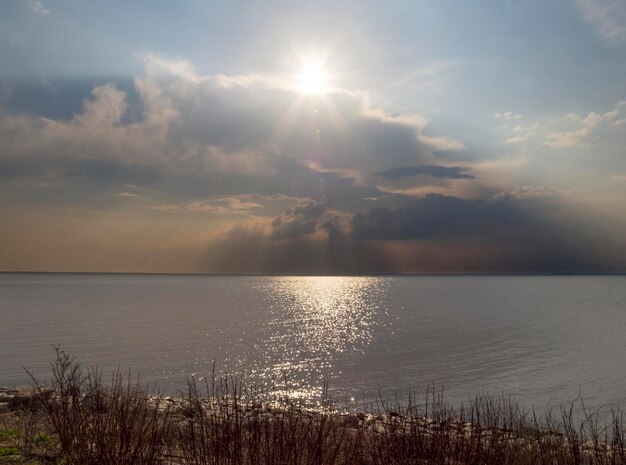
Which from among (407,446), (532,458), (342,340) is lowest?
(342,340)

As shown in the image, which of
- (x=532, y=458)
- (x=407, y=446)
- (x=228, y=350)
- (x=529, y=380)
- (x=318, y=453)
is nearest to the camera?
(x=318, y=453)

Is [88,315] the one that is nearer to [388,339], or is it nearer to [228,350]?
[228,350]

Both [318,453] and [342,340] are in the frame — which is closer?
[318,453]

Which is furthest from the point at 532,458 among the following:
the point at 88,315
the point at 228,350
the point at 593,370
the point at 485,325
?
the point at 88,315

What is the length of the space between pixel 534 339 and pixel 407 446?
2459 inches

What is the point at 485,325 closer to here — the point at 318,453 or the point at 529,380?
the point at 529,380

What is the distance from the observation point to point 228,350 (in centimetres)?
5678

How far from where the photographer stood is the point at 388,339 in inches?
2699

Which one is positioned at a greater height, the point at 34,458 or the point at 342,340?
the point at 34,458

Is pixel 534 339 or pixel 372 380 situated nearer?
pixel 372 380

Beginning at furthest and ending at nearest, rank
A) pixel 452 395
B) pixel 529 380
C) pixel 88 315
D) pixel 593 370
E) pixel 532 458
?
pixel 88 315, pixel 593 370, pixel 529 380, pixel 452 395, pixel 532 458

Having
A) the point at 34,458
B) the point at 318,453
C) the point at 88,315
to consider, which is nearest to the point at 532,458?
the point at 318,453

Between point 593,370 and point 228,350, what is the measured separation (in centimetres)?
3617

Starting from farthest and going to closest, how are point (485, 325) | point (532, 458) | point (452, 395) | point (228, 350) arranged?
point (485, 325) < point (228, 350) < point (452, 395) < point (532, 458)
